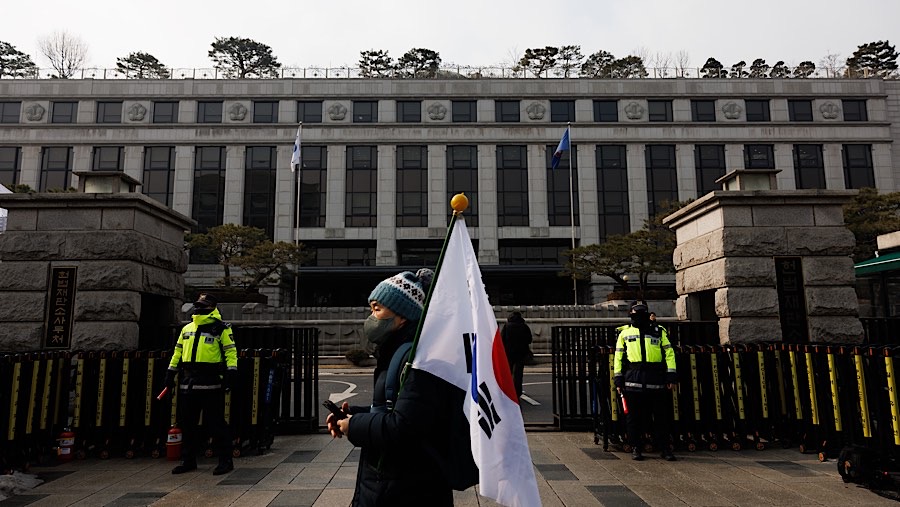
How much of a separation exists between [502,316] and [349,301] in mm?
20365

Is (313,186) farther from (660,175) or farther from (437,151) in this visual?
(660,175)

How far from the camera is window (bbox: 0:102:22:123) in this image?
44.4 metres

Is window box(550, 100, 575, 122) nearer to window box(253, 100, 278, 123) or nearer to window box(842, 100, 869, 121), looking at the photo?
window box(842, 100, 869, 121)

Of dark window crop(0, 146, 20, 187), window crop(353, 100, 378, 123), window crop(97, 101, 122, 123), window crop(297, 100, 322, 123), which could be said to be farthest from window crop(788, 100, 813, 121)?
dark window crop(0, 146, 20, 187)

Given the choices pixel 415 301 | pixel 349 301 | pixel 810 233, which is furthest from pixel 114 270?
pixel 349 301

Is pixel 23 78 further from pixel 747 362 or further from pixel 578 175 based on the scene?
pixel 747 362

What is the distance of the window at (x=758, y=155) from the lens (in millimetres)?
44406

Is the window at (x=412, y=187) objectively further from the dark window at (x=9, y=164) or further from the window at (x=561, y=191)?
the dark window at (x=9, y=164)

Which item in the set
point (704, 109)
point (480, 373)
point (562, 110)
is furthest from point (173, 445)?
point (704, 109)

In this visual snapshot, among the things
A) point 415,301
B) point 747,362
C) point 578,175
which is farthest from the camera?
point 578,175

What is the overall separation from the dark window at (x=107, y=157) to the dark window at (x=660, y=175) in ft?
143

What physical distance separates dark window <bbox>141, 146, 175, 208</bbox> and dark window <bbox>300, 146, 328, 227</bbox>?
10.8m

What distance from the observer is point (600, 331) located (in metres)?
9.01

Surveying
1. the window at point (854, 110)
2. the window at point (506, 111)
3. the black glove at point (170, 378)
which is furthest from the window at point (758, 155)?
the black glove at point (170, 378)
